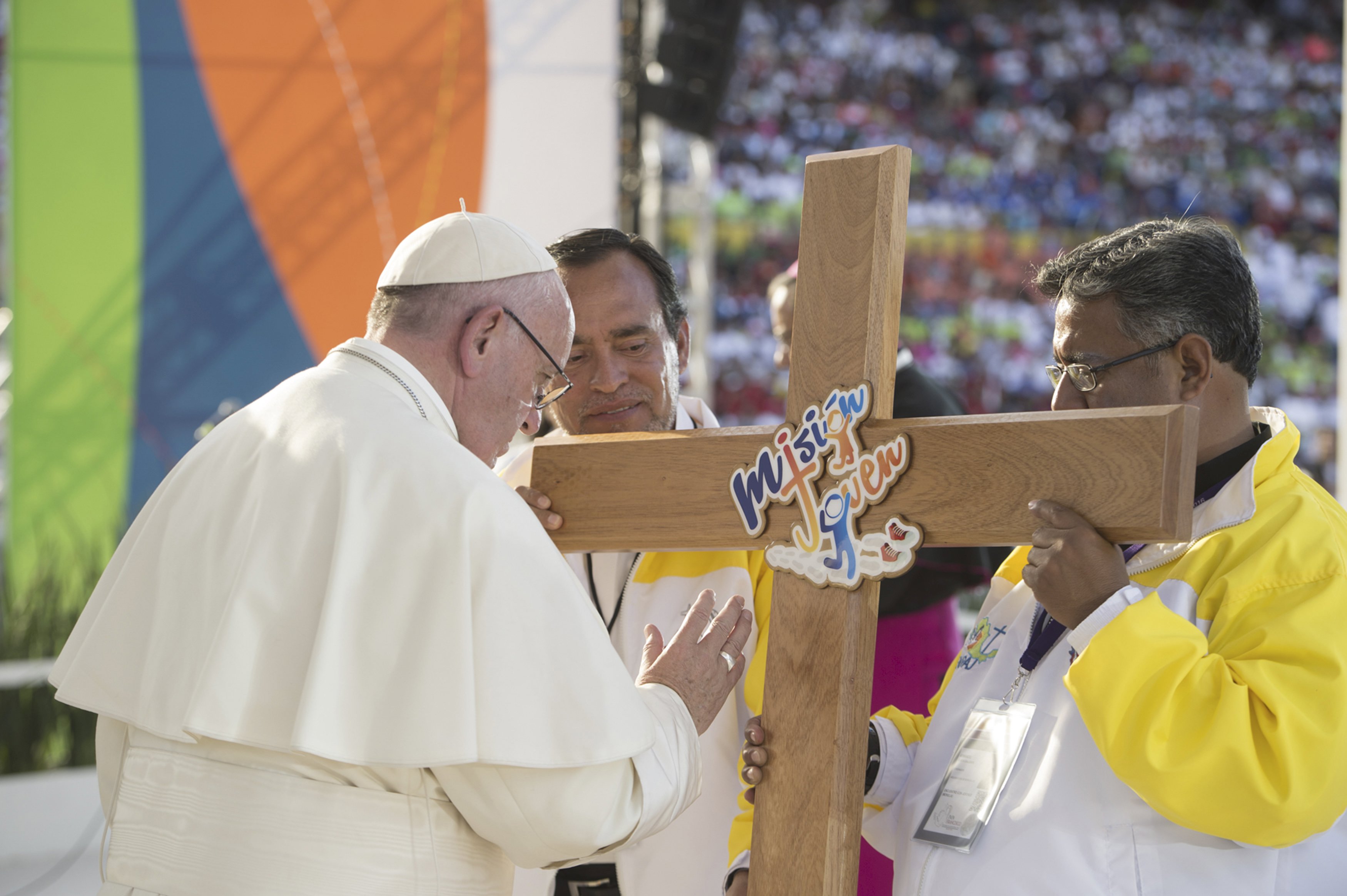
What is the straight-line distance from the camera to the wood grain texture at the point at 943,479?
1.43 meters

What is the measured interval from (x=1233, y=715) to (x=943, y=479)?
45cm

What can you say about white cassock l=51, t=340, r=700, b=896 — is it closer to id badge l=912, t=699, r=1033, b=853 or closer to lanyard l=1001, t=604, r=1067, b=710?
id badge l=912, t=699, r=1033, b=853

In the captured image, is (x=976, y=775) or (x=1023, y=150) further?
(x=1023, y=150)

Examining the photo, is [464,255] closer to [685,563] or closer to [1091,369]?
[685,563]

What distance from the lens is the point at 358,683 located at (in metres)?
1.47

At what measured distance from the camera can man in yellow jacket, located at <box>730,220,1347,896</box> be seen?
137 centimetres

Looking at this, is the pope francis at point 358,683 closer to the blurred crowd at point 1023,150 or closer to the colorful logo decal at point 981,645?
the colorful logo decal at point 981,645

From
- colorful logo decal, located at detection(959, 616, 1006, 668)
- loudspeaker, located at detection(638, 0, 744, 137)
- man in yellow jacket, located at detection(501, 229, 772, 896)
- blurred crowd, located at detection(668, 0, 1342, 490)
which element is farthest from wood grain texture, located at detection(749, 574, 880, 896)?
blurred crowd, located at detection(668, 0, 1342, 490)

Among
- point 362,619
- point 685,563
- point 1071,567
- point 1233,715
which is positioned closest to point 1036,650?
point 1071,567

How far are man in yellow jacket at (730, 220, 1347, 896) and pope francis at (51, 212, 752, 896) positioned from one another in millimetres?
334

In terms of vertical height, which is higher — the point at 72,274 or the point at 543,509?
the point at 72,274

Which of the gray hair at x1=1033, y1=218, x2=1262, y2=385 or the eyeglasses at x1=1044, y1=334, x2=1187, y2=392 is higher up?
the gray hair at x1=1033, y1=218, x2=1262, y2=385

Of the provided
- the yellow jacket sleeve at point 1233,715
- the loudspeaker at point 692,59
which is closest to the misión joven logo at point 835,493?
the yellow jacket sleeve at point 1233,715

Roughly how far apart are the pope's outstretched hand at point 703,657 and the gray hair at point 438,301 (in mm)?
528
